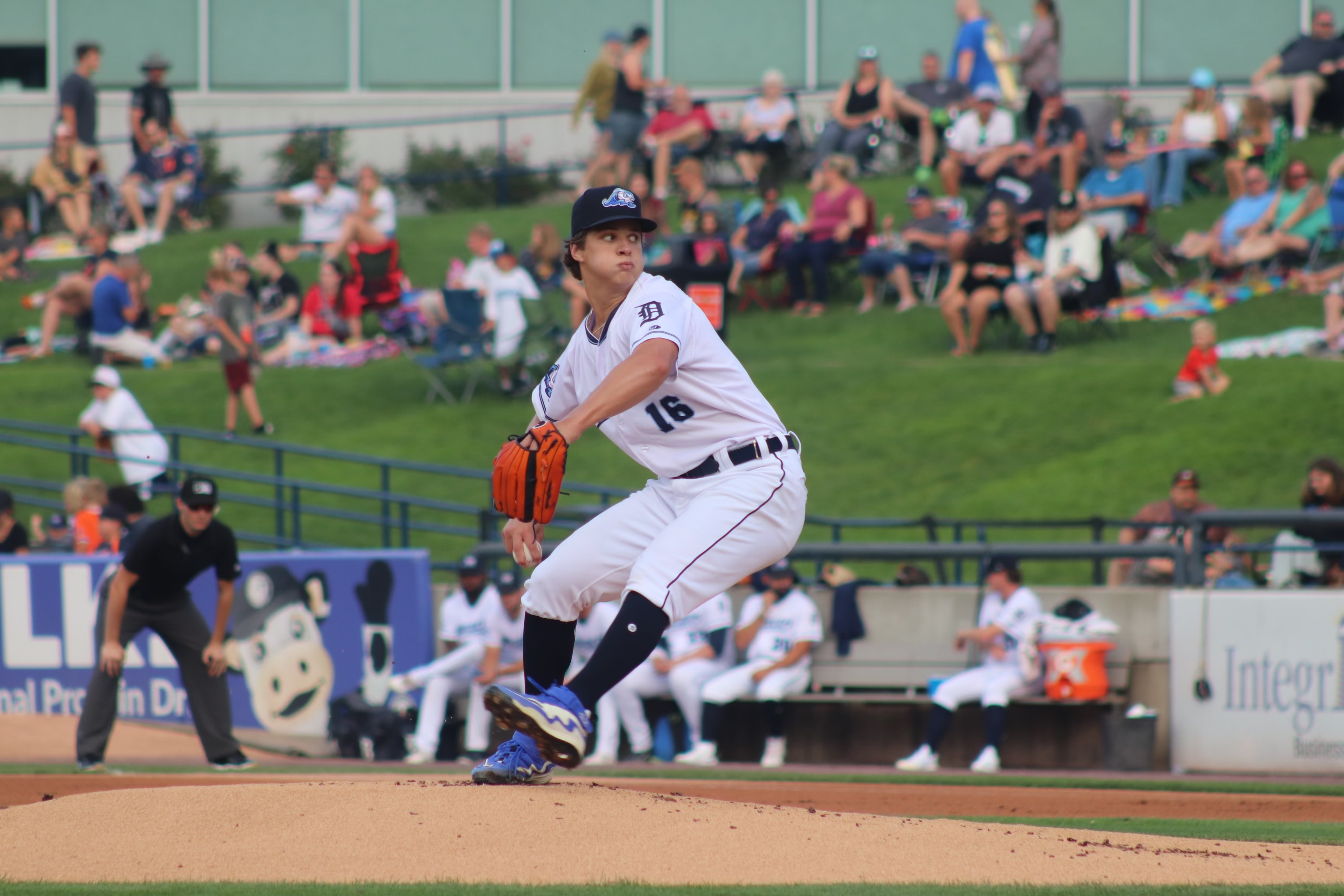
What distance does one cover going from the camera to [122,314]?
1850 cm

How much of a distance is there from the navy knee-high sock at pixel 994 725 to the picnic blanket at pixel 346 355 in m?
10.8

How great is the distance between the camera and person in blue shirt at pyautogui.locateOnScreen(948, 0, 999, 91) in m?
20.3

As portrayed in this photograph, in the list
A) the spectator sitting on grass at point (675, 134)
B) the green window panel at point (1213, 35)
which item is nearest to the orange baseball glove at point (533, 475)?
the spectator sitting on grass at point (675, 134)

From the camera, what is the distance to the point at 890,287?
18.8 metres

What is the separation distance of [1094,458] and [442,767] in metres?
6.84

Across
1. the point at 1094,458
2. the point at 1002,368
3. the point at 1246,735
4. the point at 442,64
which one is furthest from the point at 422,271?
the point at 1246,735

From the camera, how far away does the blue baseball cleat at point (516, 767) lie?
5320 millimetres

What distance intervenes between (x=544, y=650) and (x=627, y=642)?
0.43 meters

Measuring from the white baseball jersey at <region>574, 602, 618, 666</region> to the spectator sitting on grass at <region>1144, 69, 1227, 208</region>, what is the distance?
11.4m

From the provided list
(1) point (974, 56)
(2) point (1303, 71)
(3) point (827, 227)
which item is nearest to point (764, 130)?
(1) point (974, 56)

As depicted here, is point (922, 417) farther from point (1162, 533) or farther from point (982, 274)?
point (1162, 533)

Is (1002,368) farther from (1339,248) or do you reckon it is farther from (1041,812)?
(1041,812)

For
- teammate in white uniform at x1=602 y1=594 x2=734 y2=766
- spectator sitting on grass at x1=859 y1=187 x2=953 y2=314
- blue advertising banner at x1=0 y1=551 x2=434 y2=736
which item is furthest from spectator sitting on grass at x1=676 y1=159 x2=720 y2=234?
teammate in white uniform at x1=602 y1=594 x2=734 y2=766

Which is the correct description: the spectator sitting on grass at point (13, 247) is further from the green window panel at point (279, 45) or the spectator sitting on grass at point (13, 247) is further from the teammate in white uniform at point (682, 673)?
the teammate in white uniform at point (682, 673)
